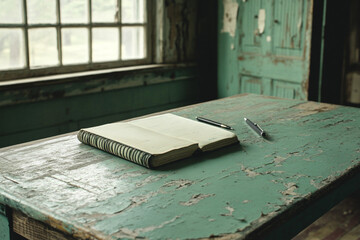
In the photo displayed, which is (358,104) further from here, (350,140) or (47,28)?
(47,28)

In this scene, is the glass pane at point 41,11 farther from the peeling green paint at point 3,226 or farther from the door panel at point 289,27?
the peeling green paint at point 3,226

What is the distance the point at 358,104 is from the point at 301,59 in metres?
0.68

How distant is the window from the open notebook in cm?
156

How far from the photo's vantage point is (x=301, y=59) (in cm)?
325

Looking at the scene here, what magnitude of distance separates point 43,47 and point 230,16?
1.58 meters

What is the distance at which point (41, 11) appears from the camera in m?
2.86

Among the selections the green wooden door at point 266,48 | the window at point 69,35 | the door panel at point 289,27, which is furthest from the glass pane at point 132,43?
the door panel at point 289,27

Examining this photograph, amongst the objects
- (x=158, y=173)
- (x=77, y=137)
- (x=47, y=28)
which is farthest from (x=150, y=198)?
(x=47, y=28)

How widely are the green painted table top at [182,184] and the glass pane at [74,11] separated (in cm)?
169

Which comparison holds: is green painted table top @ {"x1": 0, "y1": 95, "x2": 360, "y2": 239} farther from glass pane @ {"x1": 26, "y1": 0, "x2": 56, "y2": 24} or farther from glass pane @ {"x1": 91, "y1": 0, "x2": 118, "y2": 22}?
glass pane @ {"x1": 91, "y1": 0, "x2": 118, "y2": 22}

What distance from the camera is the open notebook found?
124 cm

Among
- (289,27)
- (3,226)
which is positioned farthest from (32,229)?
(289,27)

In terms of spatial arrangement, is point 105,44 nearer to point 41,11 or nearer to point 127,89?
point 127,89

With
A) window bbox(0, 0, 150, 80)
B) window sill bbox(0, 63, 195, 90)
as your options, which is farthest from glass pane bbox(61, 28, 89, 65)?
window sill bbox(0, 63, 195, 90)
